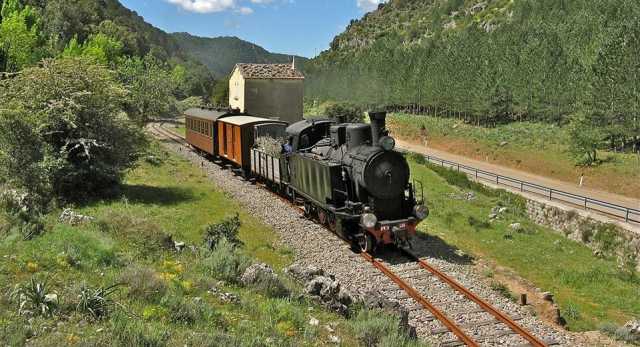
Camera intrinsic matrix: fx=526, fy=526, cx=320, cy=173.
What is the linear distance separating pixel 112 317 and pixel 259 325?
2298 millimetres

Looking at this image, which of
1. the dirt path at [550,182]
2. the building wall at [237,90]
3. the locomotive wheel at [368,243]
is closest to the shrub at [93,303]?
the locomotive wheel at [368,243]

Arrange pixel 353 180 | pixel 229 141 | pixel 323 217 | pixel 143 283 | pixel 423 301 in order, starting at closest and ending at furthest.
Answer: pixel 143 283
pixel 423 301
pixel 353 180
pixel 323 217
pixel 229 141

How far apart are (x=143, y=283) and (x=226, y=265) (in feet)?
9.29

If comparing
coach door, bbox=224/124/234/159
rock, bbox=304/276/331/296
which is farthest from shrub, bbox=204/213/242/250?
coach door, bbox=224/124/234/159

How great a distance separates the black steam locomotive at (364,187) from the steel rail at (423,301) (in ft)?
2.92

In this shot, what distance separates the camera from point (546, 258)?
1770cm

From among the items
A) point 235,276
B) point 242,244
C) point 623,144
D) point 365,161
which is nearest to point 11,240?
point 235,276

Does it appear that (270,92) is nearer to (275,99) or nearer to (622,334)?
(275,99)

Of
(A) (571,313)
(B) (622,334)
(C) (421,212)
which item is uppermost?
(C) (421,212)

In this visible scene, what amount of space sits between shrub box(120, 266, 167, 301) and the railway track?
535 centimetres

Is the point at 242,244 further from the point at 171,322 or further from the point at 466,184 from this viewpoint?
the point at 466,184

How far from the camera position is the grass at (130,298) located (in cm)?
710

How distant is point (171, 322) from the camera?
26.3 feet

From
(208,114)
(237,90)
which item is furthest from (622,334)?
(237,90)
